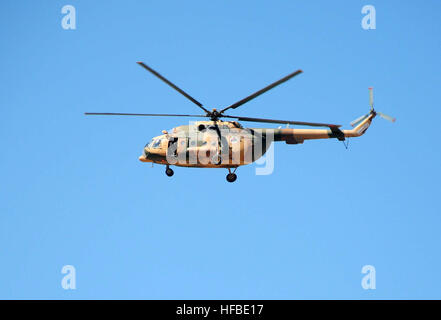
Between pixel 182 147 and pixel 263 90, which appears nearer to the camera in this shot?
pixel 263 90

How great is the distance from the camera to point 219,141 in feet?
159

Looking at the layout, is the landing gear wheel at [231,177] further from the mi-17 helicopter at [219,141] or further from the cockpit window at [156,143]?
the cockpit window at [156,143]

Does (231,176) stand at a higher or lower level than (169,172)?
lower

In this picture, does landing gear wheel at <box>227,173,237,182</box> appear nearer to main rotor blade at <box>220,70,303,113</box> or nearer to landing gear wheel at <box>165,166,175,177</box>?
landing gear wheel at <box>165,166,175,177</box>

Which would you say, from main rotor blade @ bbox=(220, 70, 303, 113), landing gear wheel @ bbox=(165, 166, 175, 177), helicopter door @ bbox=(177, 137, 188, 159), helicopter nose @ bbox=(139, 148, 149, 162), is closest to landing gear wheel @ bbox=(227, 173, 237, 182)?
helicopter door @ bbox=(177, 137, 188, 159)

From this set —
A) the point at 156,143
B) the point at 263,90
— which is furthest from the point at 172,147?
the point at 263,90

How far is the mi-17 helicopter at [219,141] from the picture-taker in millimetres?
48438

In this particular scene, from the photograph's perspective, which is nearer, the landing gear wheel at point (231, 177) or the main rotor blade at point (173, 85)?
the main rotor blade at point (173, 85)

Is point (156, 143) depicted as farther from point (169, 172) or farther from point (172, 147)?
point (169, 172)

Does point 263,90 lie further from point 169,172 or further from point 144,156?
point 144,156

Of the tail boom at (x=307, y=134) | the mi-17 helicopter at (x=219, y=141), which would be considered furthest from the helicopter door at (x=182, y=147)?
the tail boom at (x=307, y=134)

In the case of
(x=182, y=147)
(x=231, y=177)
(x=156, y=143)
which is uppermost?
(x=156, y=143)
